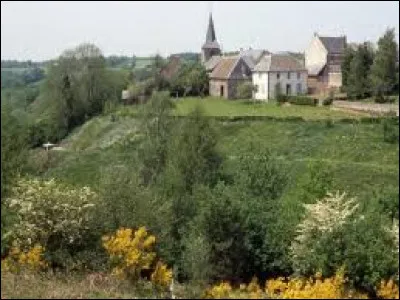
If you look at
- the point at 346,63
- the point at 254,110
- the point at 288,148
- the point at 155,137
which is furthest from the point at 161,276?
the point at 346,63

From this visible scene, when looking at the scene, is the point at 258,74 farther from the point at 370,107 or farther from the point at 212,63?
the point at 370,107

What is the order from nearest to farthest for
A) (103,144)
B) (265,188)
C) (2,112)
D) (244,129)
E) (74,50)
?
1. (2,112)
2. (265,188)
3. (244,129)
4. (103,144)
5. (74,50)

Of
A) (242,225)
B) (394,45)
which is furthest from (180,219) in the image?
(394,45)

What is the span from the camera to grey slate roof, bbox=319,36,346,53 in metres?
84.2

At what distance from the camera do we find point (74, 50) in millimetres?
79875

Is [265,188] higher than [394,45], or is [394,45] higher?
[394,45]

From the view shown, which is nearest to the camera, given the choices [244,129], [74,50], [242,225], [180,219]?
[242,225]

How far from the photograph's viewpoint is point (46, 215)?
21.7 m

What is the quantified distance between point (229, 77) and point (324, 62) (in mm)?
11159

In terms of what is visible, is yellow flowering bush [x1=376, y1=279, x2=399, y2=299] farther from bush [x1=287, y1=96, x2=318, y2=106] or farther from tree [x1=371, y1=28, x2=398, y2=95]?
bush [x1=287, y1=96, x2=318, y2=106]

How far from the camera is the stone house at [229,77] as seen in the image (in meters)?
80.9

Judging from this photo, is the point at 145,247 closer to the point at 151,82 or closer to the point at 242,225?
the point at 242,225

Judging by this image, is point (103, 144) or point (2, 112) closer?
point (2, 112)

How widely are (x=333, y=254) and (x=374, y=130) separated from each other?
32.8 m
